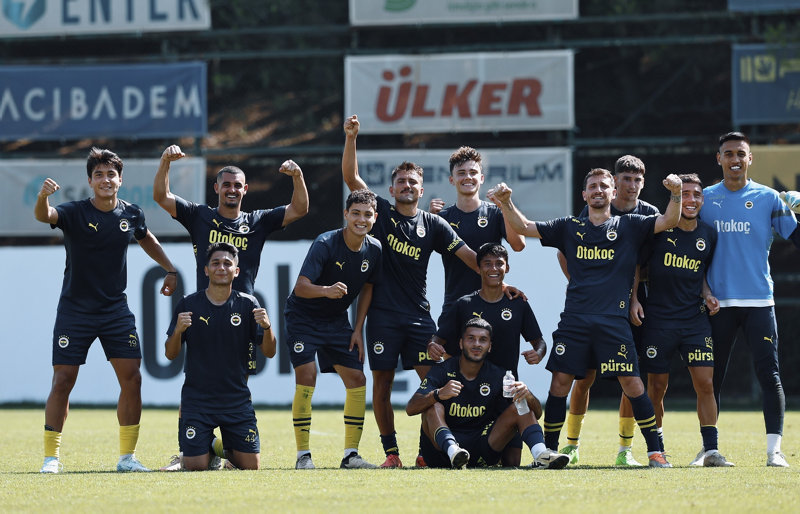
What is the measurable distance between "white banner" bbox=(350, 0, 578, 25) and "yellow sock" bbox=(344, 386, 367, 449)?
946 cm

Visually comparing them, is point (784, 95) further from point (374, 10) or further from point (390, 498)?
Result: point (390, 498)

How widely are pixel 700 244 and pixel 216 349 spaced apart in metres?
3.62

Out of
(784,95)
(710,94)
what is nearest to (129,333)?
(784,95)

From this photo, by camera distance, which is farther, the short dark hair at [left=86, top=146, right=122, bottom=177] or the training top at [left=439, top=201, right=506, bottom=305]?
the training top at [left=439, top=201, right=506, bottom=305]

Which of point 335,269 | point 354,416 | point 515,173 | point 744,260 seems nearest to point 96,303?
point 335,269

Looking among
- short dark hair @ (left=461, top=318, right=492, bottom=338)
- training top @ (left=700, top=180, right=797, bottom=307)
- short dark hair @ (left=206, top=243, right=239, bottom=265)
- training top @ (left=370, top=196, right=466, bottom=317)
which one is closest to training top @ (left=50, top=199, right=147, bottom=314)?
short dark hair @ (left=206, top=243, right=239, bottom=265)

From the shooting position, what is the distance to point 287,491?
6.90 m

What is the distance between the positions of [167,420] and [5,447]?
3440 mm

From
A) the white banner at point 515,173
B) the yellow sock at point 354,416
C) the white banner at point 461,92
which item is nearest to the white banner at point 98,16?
the white banner at point 461,92

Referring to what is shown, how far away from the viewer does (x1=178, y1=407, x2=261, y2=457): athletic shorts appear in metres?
8.41

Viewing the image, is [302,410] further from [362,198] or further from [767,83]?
[767,83]

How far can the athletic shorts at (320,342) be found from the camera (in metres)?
8.72

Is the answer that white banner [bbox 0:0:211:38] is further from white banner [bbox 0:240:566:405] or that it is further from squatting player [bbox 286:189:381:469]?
squatting player [bbox 286:189:381:469]

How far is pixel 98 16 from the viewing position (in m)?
18.0
